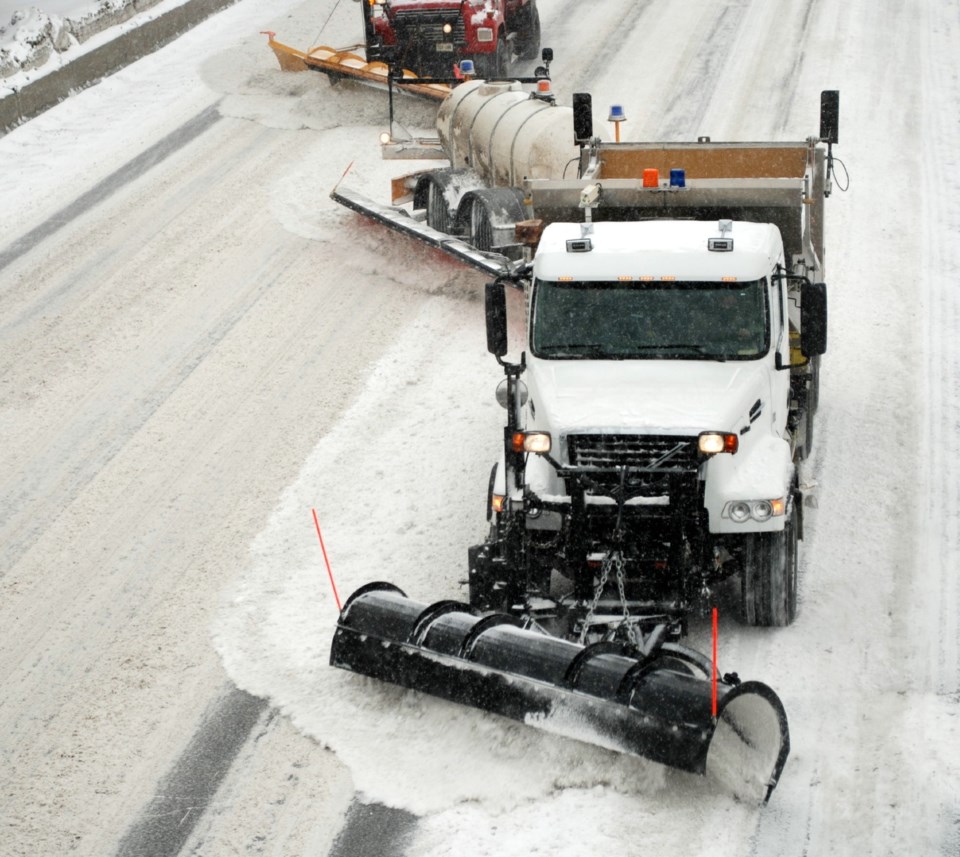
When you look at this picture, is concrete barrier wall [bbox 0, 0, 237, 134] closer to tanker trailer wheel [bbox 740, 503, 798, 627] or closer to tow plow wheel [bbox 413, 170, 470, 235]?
tow plow wheel [bbox 413, 170, 470, 235]

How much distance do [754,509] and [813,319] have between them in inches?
53.0

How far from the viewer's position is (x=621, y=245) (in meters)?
9.27

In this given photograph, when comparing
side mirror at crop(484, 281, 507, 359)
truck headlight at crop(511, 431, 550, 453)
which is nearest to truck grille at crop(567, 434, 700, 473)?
truck headlight at crop(511, 431, 550, 453)

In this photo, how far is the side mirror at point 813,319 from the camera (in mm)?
8930

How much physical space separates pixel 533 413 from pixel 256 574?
2357mm

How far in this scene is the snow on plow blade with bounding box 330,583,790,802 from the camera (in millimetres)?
7168

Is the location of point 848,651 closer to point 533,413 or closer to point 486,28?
point 533,413

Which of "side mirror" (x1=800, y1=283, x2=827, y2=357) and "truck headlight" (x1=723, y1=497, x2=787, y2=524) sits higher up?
"side mirror" (x1=800, y1=283, x2=827, y2=357)

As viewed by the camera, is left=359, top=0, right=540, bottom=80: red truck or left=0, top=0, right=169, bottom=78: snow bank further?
left=0, top=0, right=169, bottom=78: snow bank

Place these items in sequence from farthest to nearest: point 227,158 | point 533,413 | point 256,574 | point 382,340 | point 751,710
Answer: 1. point 227,158
2. point 382,340
3. point 256,574
4. point 533,413
5. point 751,710

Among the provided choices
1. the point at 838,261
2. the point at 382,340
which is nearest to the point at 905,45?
the point at 838,261

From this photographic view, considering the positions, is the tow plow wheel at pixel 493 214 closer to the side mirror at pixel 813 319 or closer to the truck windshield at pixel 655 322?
the truck windshield at pixel 655 322

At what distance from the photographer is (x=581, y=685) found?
750cm

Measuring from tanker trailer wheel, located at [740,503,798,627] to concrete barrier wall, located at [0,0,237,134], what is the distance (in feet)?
48.2
